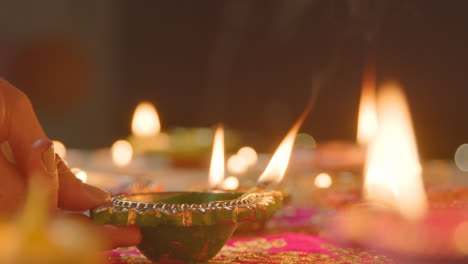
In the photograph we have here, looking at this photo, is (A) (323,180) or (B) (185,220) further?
(A) (323,180)

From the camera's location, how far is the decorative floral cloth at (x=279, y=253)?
0.78 metres

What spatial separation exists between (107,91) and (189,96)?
0.80 metres

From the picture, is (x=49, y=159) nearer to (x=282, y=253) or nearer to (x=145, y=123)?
(x=282, y=253)

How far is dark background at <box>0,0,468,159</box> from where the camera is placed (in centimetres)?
302

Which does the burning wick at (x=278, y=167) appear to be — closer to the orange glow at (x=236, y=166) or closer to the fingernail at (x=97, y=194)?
the fingernail at (x=97, y=194)

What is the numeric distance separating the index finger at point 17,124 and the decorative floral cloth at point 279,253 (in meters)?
0.24

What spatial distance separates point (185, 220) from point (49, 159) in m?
0.19

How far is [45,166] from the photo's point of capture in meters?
0.62

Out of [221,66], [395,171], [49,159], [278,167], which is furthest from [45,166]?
[221,66]

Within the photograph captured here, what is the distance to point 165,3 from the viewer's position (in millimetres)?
4137

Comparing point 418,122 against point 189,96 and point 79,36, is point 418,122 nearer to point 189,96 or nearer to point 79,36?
point 189,96

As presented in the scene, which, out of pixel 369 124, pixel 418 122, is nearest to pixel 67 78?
pixel 418 122

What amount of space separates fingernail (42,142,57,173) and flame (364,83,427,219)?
0.54 metres

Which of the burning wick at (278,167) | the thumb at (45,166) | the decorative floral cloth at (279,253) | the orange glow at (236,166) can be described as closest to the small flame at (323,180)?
the orange glow at (236,166)
